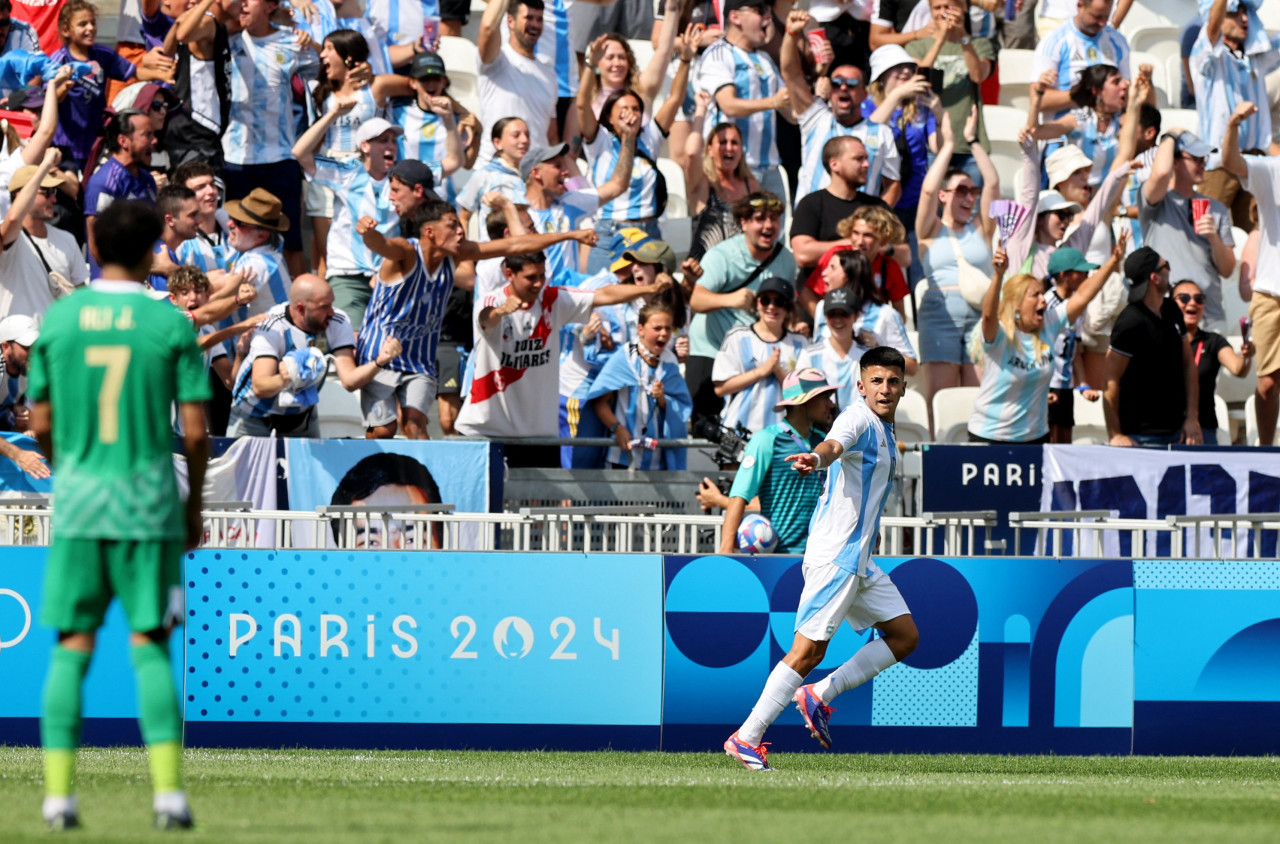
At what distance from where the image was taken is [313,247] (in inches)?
603

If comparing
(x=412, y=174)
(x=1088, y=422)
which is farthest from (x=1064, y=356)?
(x=412, y=174)

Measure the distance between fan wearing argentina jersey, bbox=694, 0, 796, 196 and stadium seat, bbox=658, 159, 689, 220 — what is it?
1.25m

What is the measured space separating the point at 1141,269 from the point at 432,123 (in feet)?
19.4

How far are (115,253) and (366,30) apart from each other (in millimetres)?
10641

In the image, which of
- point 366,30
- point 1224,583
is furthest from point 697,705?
point 366,30

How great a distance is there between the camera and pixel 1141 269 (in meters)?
14.7

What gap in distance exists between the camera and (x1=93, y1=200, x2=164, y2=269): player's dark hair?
557 centimetres

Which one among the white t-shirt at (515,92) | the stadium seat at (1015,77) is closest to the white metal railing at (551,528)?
the white t-shirt at (515,92)

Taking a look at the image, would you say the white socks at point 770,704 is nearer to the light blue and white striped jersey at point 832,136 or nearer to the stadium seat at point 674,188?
the light blue and white striped jersey at point 832,136

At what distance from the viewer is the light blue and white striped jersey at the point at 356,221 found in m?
14.2

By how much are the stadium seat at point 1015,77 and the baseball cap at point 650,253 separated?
7.55 meters

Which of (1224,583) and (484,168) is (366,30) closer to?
(484,168)

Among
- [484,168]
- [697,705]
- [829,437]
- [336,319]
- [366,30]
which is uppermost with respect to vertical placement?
[366,30]

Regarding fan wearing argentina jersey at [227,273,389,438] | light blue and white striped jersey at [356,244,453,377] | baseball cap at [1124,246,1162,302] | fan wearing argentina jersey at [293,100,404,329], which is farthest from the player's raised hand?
baseball cap at [1124,246,1162,302]
